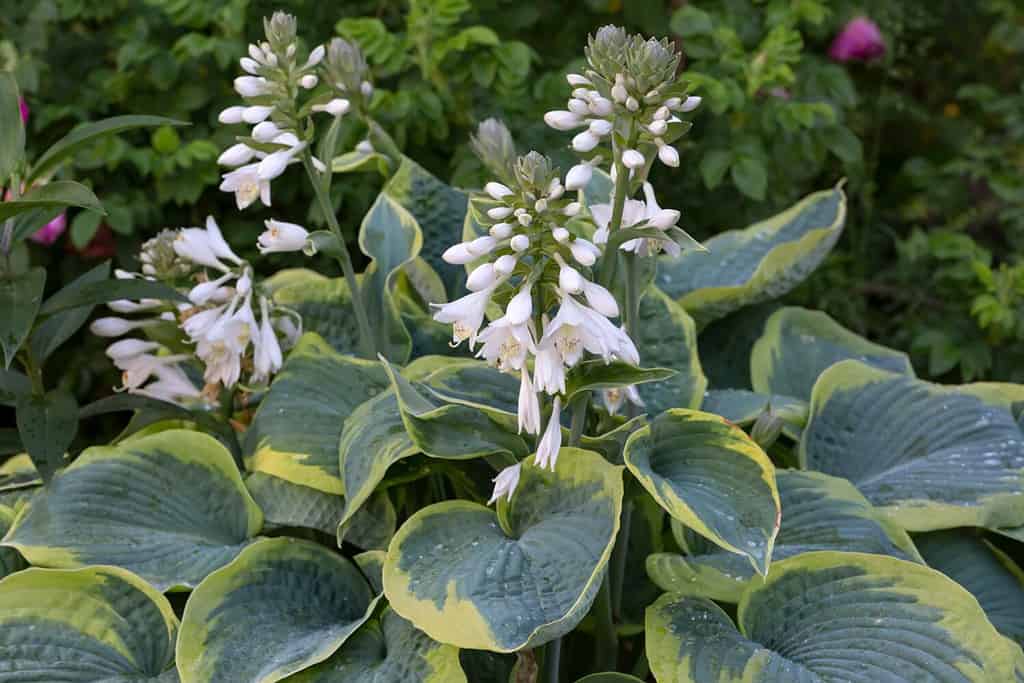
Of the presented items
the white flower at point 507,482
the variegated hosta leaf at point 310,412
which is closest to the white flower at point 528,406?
the white flower at point 507,482

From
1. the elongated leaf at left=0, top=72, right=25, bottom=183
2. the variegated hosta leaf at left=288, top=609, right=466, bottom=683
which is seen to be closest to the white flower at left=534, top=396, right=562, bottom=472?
the variegated hosta leaf at left=288, top=609, right=466, bottom=683

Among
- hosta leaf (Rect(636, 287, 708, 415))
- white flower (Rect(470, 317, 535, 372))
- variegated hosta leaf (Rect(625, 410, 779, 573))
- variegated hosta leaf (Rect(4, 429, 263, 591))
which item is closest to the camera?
white flower (Rect(470, 317, 535, 372))

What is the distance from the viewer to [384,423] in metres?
1.51

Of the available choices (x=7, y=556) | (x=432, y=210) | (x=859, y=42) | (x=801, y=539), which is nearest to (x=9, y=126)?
(x=7, y=556)

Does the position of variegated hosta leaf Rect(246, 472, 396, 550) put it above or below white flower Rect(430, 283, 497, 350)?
below

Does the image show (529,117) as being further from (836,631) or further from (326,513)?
(836,631)

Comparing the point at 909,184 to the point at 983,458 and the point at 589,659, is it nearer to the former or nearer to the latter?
the point at 983,458

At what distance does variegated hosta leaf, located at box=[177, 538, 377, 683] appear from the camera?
4.37 feet

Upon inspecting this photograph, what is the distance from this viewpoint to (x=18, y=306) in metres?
1.48

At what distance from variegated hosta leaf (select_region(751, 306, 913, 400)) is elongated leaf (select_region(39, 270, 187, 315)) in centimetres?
103

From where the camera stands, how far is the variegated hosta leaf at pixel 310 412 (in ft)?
5.20

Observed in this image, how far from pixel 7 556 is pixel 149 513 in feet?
0.69

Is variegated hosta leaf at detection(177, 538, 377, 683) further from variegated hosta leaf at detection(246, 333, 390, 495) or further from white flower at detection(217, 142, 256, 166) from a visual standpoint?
white flower at detection(217, 142, 256, 166)

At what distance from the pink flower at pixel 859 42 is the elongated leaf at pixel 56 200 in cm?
205
